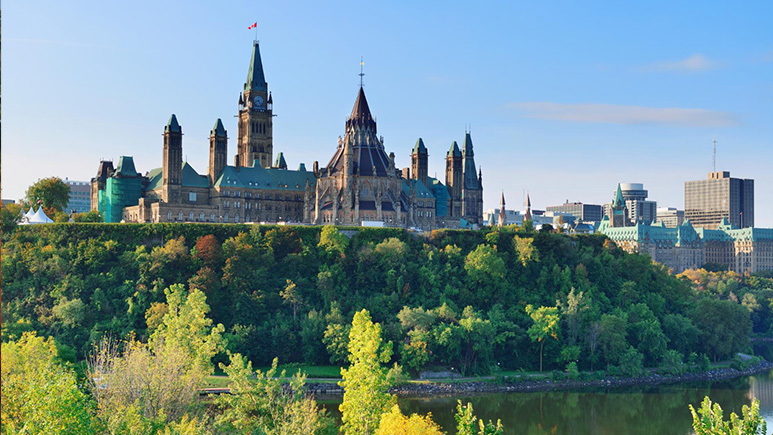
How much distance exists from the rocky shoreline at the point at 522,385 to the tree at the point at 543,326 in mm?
5649

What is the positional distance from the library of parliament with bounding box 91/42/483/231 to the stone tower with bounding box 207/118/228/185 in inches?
6.5

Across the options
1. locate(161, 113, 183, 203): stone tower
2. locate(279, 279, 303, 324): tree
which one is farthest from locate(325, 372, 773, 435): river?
locate(161, 113, 183, 203): stone tower

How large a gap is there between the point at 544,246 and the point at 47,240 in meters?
72.2

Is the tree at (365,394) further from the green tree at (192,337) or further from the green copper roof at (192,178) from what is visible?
the green copper roof at (192,178)

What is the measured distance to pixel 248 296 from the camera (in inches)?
4515

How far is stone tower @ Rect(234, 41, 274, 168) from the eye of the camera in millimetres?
167125

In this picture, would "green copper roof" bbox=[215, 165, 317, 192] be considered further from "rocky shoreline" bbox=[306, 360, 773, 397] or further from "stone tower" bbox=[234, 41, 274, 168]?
"rocky shoreline" bbox=[306, 360, 773, 397]

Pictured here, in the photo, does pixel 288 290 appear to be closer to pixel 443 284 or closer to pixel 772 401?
pixel 443 284

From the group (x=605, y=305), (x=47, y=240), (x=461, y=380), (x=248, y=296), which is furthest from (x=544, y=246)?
(x=47, y=240)

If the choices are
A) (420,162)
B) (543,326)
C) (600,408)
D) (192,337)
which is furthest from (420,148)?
(192,337)

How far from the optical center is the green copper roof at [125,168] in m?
148

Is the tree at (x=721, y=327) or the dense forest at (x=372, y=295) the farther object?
the tree at (x=721, y=327)

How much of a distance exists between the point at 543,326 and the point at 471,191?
65596 mm

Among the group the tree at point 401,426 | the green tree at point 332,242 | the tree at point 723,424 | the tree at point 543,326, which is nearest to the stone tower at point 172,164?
the green tree at point 332,242
